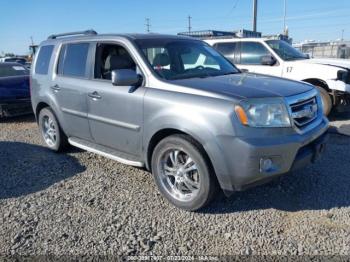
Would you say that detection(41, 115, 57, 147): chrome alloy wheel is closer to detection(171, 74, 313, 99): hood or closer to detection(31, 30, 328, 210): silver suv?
detection(31, 30, 328, 210): silver suv

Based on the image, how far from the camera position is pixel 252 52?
8.45 m

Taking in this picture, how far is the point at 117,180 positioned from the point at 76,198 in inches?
25.2

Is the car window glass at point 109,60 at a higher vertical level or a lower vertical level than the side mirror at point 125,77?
higher

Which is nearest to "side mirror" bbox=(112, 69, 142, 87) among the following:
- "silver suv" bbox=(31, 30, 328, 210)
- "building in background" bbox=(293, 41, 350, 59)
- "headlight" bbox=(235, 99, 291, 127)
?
"silver suv" bbox=(31, 30, 328, 210)

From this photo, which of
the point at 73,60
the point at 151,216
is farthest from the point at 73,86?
the point at 151,216

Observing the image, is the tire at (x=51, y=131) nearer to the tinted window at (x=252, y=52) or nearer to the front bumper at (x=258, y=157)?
the front bumper at (x=258, y=157)

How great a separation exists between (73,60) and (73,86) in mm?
443

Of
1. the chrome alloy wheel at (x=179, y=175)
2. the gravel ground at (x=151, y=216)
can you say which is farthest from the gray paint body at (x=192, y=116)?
the gravel ground at (x=151, y=216)

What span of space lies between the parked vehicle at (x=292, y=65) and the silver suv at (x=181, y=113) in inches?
135

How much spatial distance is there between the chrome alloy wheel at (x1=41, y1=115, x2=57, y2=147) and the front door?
1.40m

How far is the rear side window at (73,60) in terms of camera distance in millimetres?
4742

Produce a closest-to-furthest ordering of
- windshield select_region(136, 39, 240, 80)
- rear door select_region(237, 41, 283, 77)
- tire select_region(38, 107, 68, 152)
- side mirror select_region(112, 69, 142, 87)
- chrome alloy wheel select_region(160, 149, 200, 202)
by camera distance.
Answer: chrome alloy wheel select_region(160, 149, 200, 202), side mirror select_region(112, 69, 142, 87), windshield select_region(136, 39, 240, 80), tire select_region(38, 107, 68, 152), rear door select_region(237, 41, 283, 77)

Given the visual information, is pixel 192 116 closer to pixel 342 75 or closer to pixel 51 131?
pixel 51 131

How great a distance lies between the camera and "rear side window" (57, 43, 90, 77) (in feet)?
15.6
